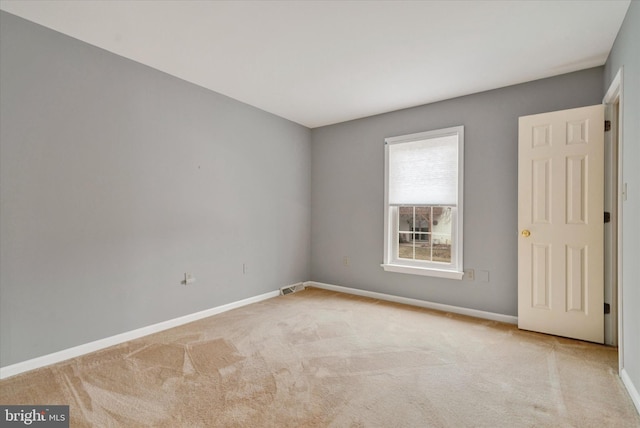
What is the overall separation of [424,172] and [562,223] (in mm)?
1589

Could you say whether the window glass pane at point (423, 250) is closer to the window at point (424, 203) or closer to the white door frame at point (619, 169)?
the window at point (424, 203)

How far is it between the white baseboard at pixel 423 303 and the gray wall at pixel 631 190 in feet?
4.15

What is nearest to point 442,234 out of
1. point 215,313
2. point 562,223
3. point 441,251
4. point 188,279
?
point 441,251

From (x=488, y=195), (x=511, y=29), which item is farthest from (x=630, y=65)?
(x=488, y=195)

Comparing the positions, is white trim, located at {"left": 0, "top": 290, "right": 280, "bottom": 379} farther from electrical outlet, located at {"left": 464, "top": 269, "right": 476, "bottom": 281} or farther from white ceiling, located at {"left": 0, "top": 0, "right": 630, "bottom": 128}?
electrical outlet, located at {"left": 464, "top": 269, "right": 476, "bottom": 281}

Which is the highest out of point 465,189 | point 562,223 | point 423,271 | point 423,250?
point 465,189

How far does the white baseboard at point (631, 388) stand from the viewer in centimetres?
190

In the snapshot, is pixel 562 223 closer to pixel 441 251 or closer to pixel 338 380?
pixel 441 251

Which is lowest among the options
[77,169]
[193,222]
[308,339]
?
[308,339]

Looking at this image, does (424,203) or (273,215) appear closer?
(424,203)

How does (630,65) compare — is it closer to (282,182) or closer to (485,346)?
(485,346)

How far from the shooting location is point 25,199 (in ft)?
7.70

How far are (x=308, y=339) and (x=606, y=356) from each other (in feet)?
8.22

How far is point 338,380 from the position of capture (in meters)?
2.23
